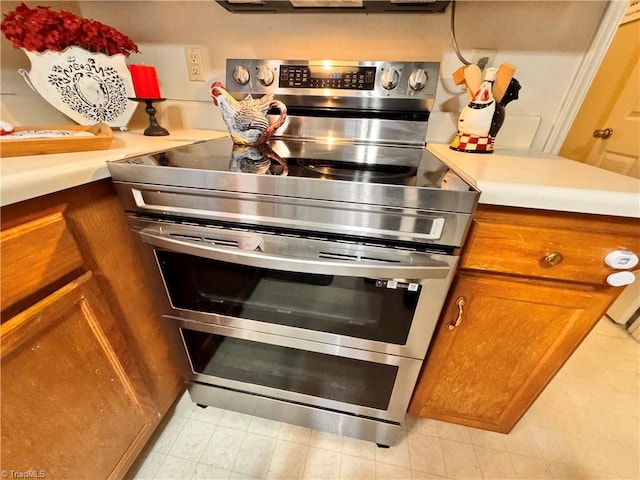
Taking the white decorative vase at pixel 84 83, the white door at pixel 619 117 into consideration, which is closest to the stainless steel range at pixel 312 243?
the white decorative vase at pixel 84 83

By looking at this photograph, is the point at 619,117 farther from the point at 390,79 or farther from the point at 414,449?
the point at 414,449

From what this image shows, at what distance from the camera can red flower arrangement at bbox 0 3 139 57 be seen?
0.74m

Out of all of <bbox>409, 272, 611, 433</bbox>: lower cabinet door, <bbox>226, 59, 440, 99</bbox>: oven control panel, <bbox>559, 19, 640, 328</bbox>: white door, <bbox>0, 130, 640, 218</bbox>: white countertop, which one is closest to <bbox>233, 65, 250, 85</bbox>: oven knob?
<bbox>226, 59, 440, 99</bbox>: oven control panel

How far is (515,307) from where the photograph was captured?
2.03 feet

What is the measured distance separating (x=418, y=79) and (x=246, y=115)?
1.76 ft

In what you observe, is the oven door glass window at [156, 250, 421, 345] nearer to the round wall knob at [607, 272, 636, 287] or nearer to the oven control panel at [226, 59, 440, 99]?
the round wall knob at [607, 272, 636, 287]

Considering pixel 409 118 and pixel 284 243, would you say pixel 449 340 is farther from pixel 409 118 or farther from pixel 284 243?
pixel 409 118

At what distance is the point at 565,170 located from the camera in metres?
0.63

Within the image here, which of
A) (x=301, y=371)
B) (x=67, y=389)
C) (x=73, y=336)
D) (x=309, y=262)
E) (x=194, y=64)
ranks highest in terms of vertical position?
(x=194, y=64)

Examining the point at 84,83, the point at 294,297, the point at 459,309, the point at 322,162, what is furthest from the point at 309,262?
the point at 84,83

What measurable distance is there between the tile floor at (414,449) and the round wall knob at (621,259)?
77 centimetres

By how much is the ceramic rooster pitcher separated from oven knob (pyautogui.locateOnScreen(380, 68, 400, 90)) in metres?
0.34

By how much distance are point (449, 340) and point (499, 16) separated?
0.98m

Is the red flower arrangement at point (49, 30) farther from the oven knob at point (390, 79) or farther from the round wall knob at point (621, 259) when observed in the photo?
the round wall knob at point (621, 259)
